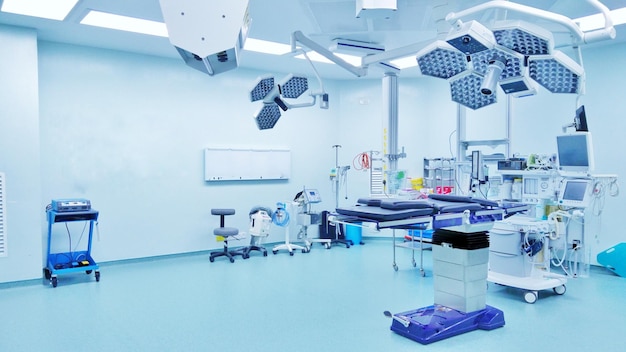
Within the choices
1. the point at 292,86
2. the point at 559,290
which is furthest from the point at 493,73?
the point at 559,290

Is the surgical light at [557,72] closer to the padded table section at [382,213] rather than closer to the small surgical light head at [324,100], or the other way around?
the padded table section at [382,213]

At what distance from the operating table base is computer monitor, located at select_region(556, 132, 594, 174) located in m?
1.67

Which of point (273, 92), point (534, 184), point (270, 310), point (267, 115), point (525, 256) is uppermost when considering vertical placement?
point (273, 92)

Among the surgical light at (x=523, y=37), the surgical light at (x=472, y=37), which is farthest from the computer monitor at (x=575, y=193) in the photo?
the surgical light at (x=472, y=37)

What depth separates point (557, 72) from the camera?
89.4 inches

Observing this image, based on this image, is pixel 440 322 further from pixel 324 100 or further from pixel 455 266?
pixel 324 100

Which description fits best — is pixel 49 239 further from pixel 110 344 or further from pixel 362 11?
pixel 362 11

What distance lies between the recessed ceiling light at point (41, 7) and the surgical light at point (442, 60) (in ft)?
10.8

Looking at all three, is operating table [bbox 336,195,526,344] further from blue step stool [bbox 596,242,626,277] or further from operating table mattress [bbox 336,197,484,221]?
blue step stool [bbox 596,242,626,277]

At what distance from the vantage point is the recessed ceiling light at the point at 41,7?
4.00 metres

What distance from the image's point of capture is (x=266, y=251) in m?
6.10

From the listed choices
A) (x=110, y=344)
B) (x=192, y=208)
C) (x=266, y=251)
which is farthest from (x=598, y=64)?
(x=110, y=344)

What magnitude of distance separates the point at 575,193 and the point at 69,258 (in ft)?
18.1

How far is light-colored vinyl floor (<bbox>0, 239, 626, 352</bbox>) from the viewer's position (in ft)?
10.2
